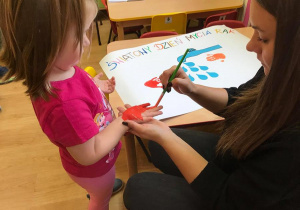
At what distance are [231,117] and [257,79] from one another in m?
0.16

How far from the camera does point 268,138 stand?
1.83 feet

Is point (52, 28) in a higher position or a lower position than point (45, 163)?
higher

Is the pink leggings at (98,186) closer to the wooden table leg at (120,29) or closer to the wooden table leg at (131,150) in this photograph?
the wooden table leg at (131,150)

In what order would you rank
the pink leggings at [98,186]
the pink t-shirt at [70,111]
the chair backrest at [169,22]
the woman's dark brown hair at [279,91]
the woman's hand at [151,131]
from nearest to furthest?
the woman's dark brown hair at [279,91] → the pink t-shirt at [70,111] → the woman's hand at [151,131] → the pink leggings at [98,186] → the chair backrest at [169,22]

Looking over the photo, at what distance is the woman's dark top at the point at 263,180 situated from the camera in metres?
0.50

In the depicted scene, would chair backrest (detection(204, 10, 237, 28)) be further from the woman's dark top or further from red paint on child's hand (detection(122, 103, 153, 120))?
the woman's dark top

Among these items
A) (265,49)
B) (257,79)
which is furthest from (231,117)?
(265,49)

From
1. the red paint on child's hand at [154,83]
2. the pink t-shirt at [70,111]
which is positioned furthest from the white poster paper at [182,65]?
the pink t-shirt at [70,111]

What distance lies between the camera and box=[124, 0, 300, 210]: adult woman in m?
0.49

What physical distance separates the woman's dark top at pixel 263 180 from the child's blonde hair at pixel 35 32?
1.50 ft

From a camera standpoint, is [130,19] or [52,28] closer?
[52,28]

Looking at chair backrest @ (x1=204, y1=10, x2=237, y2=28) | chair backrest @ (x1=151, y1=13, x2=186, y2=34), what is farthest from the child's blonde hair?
chair backrest @ (x1=204, y1=10, x2=237, y2=28)

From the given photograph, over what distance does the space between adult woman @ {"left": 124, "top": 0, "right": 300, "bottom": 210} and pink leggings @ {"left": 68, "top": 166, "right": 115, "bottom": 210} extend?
120 millimetres

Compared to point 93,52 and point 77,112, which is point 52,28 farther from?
point 93,52
